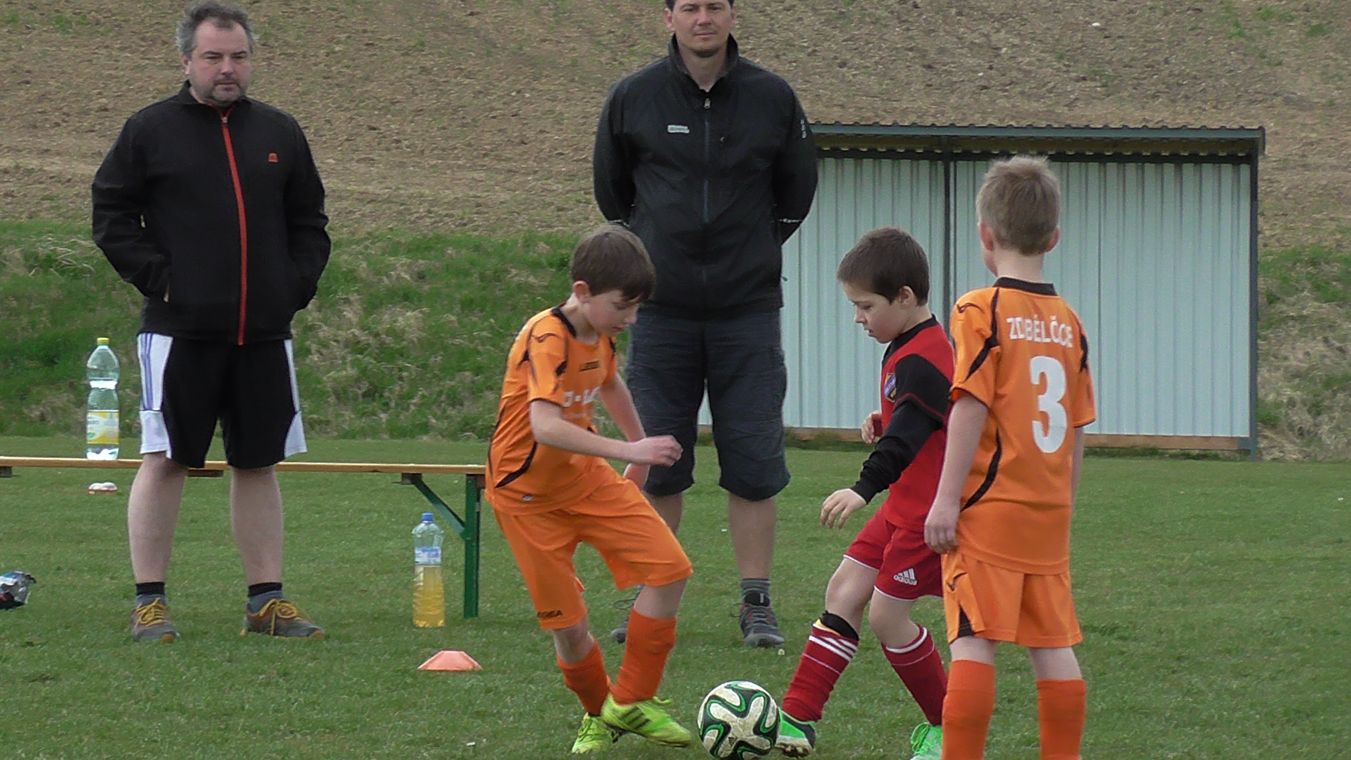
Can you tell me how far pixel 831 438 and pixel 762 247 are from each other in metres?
11.1

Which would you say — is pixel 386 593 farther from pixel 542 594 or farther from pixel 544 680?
pixel 542 594

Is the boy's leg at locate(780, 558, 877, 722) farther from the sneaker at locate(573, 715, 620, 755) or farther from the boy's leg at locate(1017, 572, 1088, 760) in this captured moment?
the boy's leg at locate(1017, 572, 1088, 760)

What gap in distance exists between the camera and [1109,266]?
1761 cm

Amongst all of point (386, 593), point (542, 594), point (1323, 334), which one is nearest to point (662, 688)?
point (542, 594)

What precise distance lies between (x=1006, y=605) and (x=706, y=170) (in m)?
2.85

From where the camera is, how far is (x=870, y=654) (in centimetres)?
626

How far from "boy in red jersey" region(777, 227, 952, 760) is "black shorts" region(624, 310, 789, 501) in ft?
5.47

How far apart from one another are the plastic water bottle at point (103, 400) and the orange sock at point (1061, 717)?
35.9 ft

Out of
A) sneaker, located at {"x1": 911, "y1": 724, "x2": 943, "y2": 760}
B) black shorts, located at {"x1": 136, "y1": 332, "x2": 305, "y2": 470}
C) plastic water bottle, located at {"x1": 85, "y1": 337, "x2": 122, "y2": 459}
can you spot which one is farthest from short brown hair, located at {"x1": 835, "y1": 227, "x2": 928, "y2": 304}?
plastic water bottle, located at {"x1": 85, "y1": 337, "x2": 122, "y2": 459}

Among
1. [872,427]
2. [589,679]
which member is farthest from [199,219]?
[872,427]

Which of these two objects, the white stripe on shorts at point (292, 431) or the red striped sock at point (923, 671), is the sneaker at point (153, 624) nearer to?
the white stripe on shorts at point (292, 431)

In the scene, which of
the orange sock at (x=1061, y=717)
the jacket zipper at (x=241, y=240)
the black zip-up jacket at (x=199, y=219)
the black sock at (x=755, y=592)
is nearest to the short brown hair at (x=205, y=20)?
the black zip-up jacket at (x=199, y=219)

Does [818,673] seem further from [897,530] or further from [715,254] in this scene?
[715,254]

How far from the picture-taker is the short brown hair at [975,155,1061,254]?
13.7 ft
